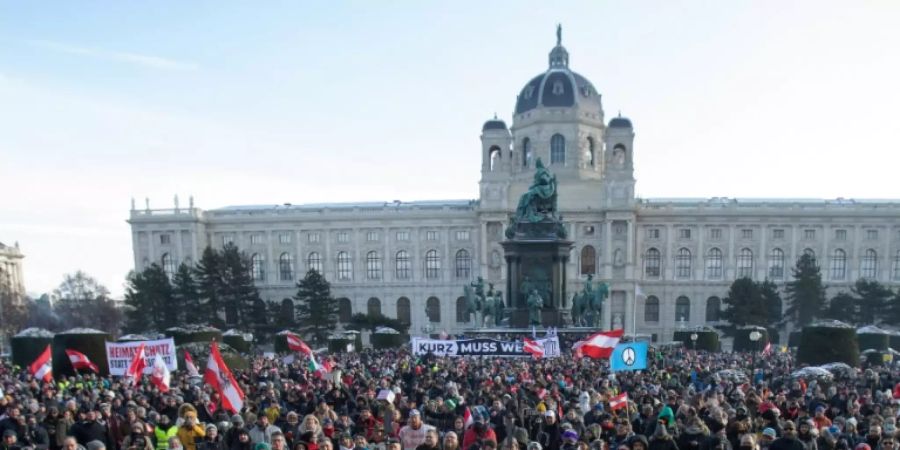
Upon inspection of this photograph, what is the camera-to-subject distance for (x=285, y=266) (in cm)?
8319

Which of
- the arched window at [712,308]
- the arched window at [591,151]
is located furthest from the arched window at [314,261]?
the arched window at [712,308]

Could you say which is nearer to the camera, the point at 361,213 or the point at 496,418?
the point at 496,418

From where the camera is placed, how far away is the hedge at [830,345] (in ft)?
89.9

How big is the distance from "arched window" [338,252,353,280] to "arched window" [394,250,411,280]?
5177 millimetres

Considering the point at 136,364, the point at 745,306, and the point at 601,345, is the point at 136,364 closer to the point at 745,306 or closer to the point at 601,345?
the point at 601,345

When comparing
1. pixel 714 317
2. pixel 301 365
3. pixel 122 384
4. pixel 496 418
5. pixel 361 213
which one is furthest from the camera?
pixel 361 213

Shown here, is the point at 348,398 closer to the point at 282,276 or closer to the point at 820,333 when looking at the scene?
the point at 820,333

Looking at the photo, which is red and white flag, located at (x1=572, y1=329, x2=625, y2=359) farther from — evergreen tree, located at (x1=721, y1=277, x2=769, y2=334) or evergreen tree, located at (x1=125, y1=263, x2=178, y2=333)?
evergreen tree, located at (x1=125, y1=263, x2=178, y2=333)

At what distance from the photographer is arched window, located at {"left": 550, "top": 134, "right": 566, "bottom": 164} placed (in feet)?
265

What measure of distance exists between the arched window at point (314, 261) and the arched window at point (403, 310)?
983 centimetres

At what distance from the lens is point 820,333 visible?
2758cm

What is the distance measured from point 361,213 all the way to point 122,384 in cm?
6376

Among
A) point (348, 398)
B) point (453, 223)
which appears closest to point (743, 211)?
point (453, 223)

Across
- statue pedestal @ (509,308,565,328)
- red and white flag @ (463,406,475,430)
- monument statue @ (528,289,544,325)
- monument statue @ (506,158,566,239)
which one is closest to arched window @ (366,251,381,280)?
monument statue @ (506,158,566,239)
